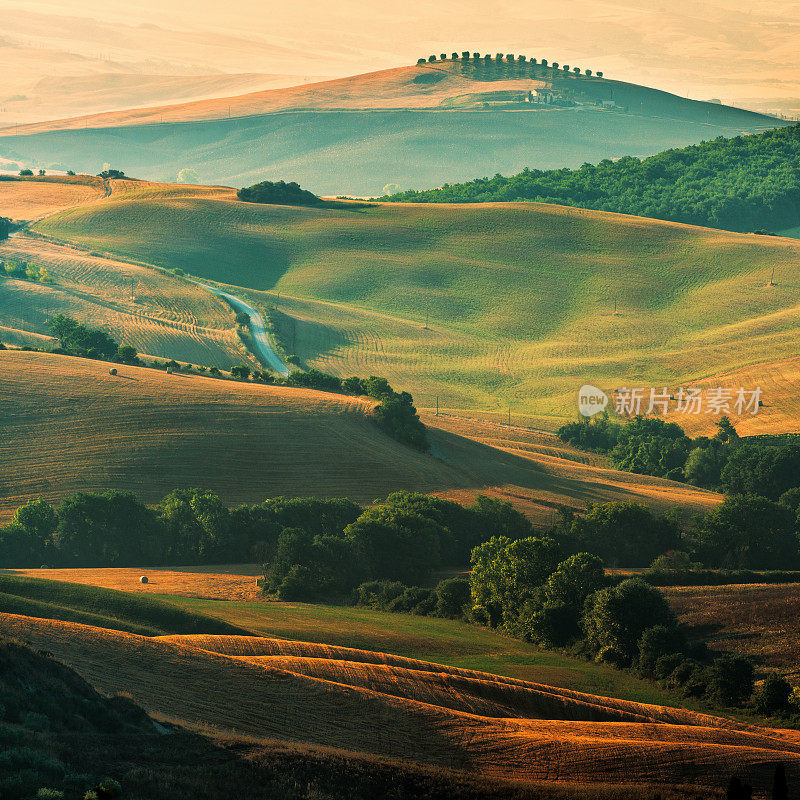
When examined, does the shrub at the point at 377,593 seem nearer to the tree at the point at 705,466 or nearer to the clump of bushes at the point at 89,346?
the tree at the point at 705,466

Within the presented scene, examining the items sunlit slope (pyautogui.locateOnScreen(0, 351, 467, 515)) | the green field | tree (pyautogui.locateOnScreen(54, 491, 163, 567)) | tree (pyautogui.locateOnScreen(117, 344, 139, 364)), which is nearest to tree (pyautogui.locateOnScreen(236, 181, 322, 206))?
tree (pyautogui.locateOnScreen(117, 344, 139, 364))

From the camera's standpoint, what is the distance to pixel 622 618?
3938 cm

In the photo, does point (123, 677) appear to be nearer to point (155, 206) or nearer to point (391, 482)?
point (391, 482)

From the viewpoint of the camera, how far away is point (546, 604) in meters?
42.1

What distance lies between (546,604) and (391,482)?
22.7 m

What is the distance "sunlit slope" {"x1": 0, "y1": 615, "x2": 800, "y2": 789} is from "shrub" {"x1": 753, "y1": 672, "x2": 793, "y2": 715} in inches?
73.0

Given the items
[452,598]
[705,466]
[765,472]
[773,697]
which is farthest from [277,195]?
[773,697]

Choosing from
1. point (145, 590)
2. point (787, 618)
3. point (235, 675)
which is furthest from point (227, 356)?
point (235, 675)

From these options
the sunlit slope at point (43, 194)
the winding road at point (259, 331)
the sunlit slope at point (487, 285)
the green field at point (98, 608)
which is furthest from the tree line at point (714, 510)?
the sunlit slope at point (43, 194)

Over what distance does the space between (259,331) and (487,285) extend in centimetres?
3662

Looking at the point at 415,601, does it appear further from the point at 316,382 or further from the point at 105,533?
the point at 316,382

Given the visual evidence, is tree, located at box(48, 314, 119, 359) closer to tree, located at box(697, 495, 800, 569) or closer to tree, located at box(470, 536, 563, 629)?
tree, located at box(470, 536, 563, 629)

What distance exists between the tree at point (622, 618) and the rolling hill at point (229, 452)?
19.7 meters

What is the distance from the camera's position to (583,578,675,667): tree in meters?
38.8
